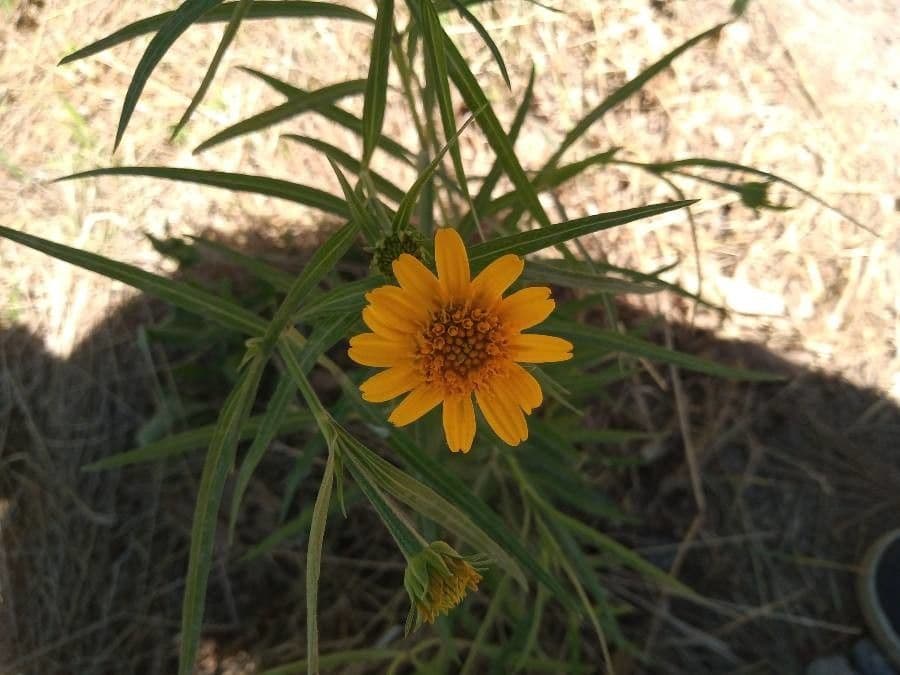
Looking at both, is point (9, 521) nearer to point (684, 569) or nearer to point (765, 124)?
point (684, 569)

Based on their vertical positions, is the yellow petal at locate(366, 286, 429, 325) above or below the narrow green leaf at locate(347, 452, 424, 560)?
above

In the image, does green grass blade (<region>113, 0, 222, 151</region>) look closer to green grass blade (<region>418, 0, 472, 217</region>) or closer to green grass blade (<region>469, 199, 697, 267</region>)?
green grass blade (<region>418, 0, 472, 217</region>)

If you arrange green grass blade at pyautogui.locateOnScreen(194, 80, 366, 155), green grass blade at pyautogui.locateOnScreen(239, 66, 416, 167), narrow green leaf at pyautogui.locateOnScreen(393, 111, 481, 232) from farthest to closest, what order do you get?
green grass blade at pyautogui.locateOnScreen(239, 66, 416, 167)
green grass blade at pyautogui.locateOnScreen(194, 80, 366, 155)
narrow green leaf at pyautogui.locateOnScreen(393, 111, 481, 232)

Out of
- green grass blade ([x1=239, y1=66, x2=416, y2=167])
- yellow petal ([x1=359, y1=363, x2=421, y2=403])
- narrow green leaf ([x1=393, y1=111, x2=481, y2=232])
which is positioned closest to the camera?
narrow green leaf ([x1=393, y1=111, x2=481, y2=232])

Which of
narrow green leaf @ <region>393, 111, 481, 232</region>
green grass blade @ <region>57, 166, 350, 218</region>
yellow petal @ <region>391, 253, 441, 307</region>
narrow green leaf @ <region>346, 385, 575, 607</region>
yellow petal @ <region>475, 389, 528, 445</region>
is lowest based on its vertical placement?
narrow green leaf @ <region>346, 385, 575, 607</region>

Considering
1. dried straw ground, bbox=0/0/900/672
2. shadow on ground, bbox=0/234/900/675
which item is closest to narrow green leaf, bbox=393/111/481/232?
shadow on ground, bbox=0/234/900/675
